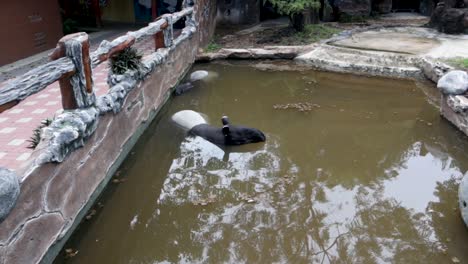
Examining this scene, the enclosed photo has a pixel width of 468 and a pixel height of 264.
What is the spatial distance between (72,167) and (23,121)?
5.61ft

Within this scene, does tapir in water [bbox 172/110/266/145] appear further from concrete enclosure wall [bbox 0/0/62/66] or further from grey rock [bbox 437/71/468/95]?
concrete enclosure wall [bbox 0/0/62/66]

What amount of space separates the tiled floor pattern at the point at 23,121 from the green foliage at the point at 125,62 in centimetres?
62

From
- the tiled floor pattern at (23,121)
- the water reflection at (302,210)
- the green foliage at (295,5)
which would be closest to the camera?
the water reflection at (302,210)

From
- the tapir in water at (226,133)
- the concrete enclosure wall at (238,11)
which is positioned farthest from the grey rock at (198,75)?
the concrete enclosure wall at (238,11)

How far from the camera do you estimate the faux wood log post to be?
409cm

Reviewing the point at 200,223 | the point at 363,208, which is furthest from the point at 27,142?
the point at 363,208

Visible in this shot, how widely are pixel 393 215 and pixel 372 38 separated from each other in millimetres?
8674

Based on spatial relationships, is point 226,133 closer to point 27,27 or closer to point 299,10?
point 27,27

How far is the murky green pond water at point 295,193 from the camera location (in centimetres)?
397

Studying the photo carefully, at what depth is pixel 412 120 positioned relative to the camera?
23.2ft

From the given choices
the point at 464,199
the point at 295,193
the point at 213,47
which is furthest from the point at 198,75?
the point at 464,199

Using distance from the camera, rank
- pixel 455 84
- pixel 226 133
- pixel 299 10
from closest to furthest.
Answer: pixel 226 133 → pixel 455 84 → pixel 299 10

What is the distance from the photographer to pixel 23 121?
17.4 ft

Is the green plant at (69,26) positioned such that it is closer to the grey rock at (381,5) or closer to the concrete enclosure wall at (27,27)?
the concrete enclosure wall at (27,27)
